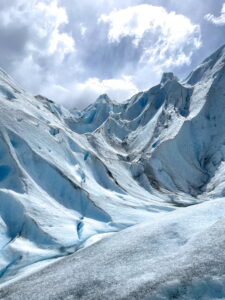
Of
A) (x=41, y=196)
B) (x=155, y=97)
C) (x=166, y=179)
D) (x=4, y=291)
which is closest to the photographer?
(x=4, y=291)

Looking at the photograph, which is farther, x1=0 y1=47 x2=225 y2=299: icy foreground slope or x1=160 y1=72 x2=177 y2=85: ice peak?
x1=160 y1=72 x2=177 y2=85: ice peak

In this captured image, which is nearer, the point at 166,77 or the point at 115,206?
the point at 115,206

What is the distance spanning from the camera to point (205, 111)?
48.1 m

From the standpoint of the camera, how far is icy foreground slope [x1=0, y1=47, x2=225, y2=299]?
10.9 meters

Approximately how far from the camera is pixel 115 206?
22672 millimetres

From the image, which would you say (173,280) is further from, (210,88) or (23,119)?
(210,88)

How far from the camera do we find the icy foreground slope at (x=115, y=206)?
1095 cm

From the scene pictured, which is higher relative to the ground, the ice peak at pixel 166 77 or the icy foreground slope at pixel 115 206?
the ice peak at pixel 166 77

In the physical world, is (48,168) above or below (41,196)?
above

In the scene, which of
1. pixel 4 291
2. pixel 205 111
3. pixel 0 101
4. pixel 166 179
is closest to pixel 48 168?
pixel 0 101

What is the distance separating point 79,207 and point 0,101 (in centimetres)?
1059

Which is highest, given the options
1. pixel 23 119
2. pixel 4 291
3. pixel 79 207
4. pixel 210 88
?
pixel 210 88

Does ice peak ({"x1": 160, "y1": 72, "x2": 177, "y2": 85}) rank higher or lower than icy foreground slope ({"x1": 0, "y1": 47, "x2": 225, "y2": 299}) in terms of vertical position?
higher

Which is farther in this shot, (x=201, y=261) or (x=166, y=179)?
(x=166, y=179)
